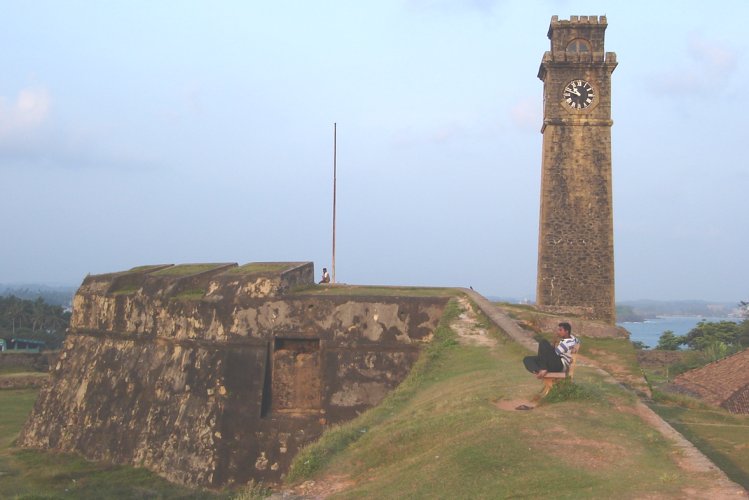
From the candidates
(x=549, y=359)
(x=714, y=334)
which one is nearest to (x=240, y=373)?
(x=549, y=359)

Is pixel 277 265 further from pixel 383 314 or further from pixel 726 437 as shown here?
pixel 726 437

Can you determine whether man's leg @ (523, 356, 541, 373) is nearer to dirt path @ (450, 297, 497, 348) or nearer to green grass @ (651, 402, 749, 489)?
green grass @ (651, 402, 749, 489)

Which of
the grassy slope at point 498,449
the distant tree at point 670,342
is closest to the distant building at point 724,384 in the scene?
the grassy slope at point 498,449

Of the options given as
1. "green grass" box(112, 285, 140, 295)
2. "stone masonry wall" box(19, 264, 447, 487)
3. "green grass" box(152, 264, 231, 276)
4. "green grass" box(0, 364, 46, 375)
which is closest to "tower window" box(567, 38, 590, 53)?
"stone masonry wall" box(19, 264, 447, 487)

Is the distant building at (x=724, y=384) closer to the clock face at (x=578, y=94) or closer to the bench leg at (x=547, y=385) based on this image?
the clock face at (x=578, y=94)

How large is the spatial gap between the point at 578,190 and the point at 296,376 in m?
12.3

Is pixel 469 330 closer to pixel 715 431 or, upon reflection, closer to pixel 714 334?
pixel 715 431

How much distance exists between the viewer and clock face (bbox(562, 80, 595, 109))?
75.0 ft

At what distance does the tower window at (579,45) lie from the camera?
75.6 ft

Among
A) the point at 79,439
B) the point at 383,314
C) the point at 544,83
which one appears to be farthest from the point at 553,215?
the point at 79,439

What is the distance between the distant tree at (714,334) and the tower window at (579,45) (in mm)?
22384

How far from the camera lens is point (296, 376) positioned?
1373cm

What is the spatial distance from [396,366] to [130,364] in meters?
5.28

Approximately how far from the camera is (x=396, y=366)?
A: 13.6 m
